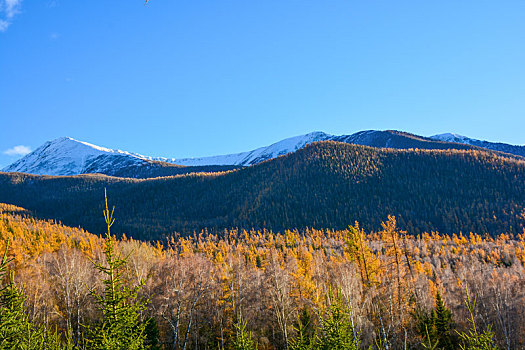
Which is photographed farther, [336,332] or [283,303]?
[283,303]

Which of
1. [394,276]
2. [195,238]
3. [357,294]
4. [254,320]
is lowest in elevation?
[195,238]

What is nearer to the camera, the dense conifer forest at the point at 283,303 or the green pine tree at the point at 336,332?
the green pine tree at the point at 336,332

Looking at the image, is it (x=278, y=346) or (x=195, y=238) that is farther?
(x=195, y=238)

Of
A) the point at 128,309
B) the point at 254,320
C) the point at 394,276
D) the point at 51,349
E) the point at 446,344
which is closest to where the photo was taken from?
the point at 128,309

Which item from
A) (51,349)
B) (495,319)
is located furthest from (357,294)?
(495,319)

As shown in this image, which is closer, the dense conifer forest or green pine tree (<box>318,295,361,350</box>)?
green pine tree (<box>318,295,361,350</box>)

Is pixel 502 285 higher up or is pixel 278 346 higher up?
pixel 502 285

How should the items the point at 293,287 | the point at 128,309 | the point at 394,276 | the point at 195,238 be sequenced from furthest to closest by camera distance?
the point at 195,238 → the point at 293,287 → the point at 394,276 → the point at 128,309

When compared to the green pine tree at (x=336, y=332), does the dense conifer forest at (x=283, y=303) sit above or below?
below

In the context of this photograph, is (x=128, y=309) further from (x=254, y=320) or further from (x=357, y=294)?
(x=254, y=320)

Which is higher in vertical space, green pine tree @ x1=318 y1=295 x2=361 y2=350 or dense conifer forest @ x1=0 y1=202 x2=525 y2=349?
green pine tree @ x1=318 y1=295 x2=361 y2=350

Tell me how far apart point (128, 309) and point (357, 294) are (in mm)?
28578

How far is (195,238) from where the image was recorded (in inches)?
7180

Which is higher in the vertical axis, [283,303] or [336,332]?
[336,332]
